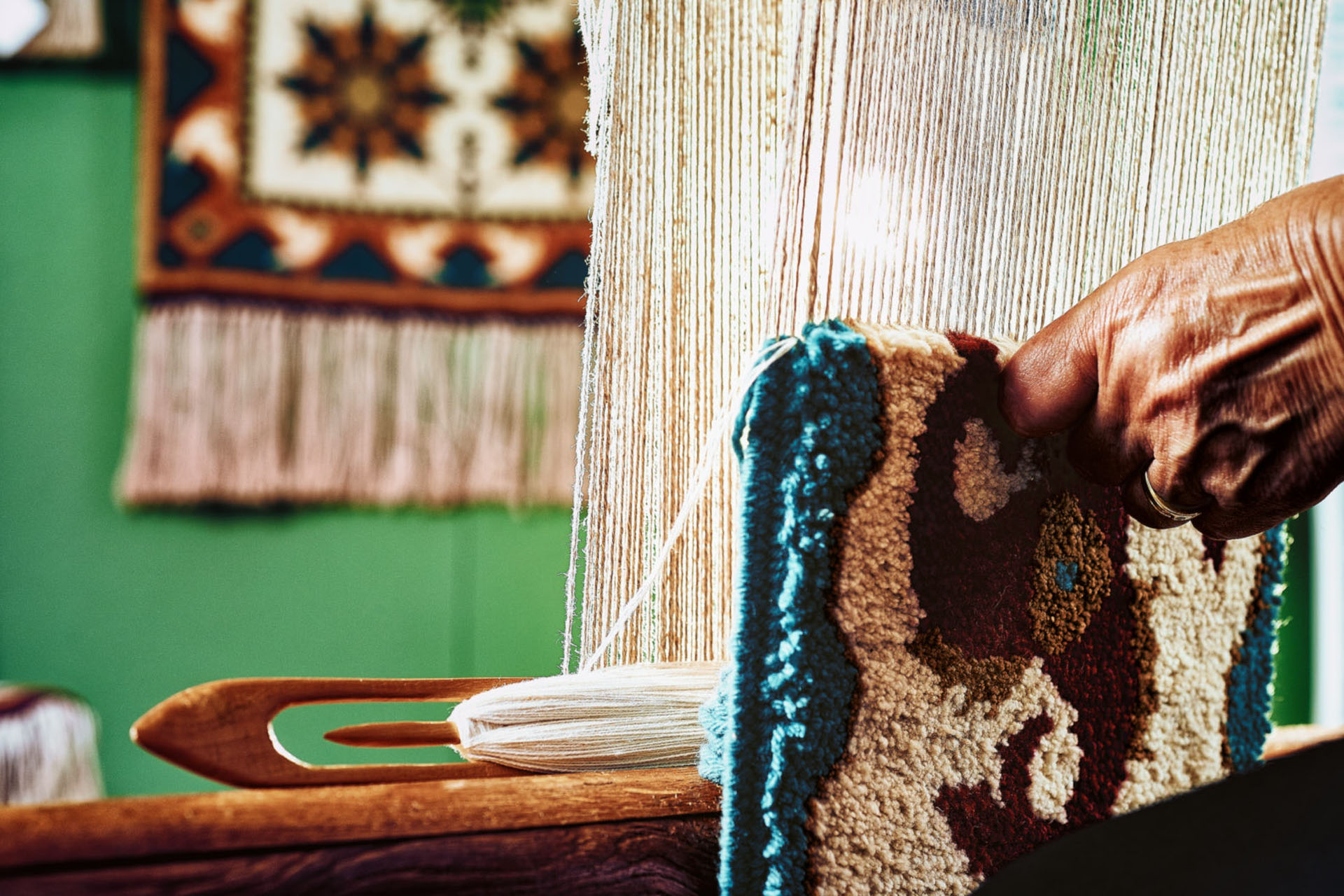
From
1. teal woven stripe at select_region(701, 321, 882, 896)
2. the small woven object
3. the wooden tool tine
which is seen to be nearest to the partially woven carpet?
teal woven stripe at select_region(701, 321, 882, 896)

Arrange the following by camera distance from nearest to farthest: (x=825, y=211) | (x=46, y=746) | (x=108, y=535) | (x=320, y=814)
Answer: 1. (x=320, y=814)
2. (x=825, y=211)
3. (x=46, y=746)
4. (x=108, y=535)

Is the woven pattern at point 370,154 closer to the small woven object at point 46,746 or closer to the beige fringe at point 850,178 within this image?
the small woven object at point 46,746

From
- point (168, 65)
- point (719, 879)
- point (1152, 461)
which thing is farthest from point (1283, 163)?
point (168, 65)

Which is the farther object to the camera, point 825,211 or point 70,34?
point 70,34

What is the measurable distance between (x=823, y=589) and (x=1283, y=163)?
502 millimetres

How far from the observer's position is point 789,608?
1.22 ft

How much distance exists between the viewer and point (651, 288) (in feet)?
1.88

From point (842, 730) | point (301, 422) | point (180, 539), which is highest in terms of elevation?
point (301, 422)

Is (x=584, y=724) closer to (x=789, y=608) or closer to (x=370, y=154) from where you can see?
(x=789, y=608)

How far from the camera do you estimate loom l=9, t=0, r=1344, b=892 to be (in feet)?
1.32

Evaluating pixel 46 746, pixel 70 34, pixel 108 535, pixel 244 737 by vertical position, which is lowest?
pixel 46 746

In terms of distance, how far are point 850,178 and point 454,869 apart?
0.39 metres

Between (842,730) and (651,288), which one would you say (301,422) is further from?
(842,730)

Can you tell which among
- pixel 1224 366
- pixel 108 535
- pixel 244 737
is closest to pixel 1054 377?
pixel 1224 366
